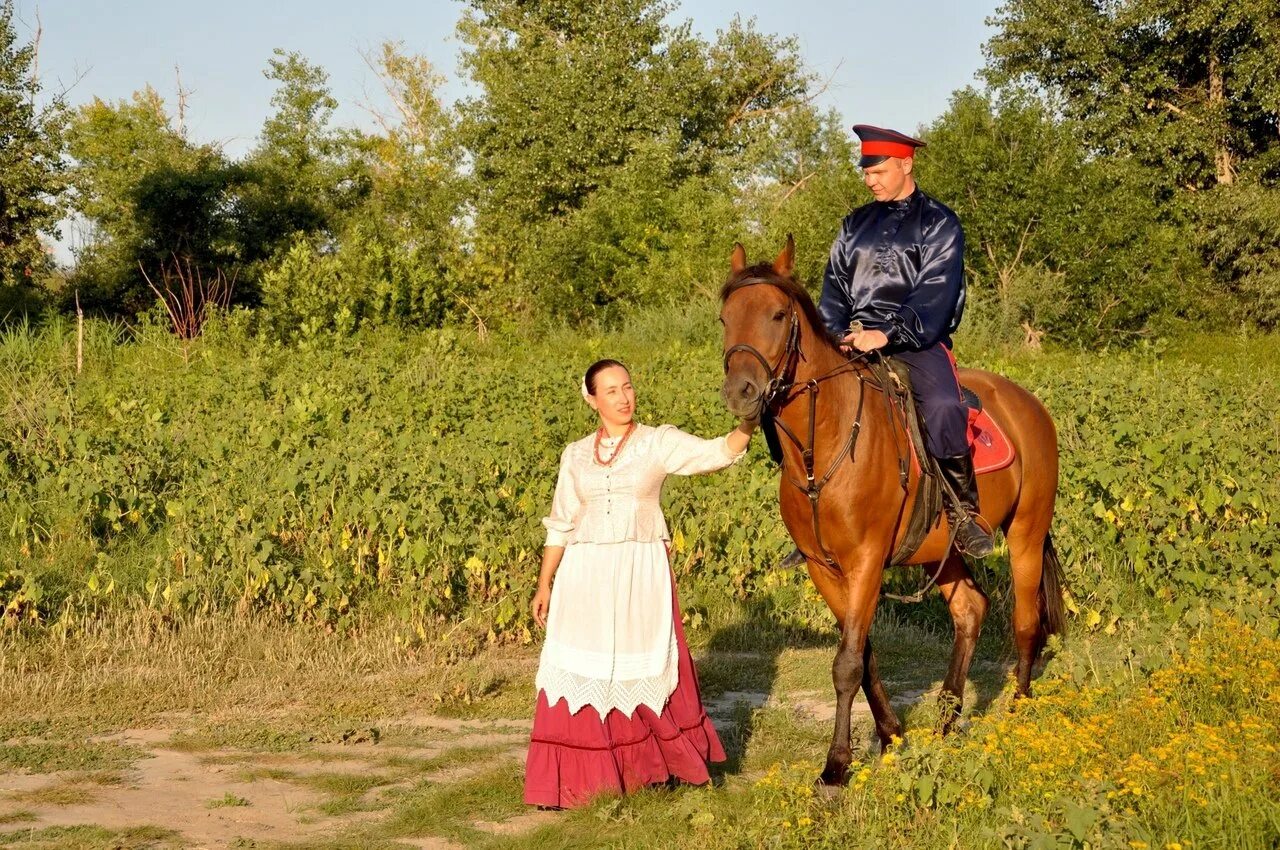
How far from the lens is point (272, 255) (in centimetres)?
3434

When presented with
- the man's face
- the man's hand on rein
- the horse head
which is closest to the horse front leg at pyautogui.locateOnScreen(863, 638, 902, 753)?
the man's hand on rein

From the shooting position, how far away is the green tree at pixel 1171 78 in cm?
2855

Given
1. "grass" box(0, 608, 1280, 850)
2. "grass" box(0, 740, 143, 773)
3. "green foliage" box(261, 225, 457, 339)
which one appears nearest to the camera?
"grass" box(0, 608, 1280, 850)

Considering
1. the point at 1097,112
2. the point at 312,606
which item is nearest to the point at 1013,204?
the point at 1097,112

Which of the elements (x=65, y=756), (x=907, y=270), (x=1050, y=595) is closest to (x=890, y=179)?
(x=907, y=270)

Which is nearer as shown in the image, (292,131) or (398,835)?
(398,835)

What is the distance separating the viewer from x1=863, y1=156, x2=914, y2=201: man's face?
6.07 m

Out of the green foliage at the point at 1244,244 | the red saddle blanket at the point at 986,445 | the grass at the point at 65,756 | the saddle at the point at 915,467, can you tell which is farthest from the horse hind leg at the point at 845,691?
the green foliage at the point at 1244,244

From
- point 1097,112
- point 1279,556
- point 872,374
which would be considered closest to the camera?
point 872,374

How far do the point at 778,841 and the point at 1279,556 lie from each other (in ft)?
16.6

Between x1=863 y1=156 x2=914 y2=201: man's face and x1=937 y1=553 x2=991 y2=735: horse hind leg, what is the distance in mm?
1741

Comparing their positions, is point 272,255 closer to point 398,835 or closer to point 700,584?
point 700,584

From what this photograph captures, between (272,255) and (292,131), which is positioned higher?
(292,131)

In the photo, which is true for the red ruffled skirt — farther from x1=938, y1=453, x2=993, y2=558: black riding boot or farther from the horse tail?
the horse tail
